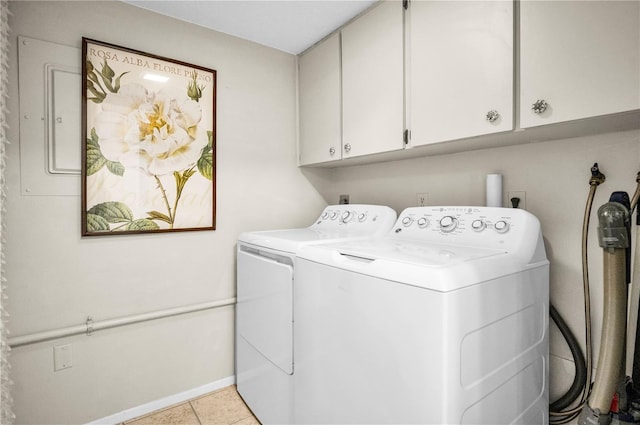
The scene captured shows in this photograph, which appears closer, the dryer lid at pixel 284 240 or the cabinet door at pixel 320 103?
the dryer lid at pixel 284 240

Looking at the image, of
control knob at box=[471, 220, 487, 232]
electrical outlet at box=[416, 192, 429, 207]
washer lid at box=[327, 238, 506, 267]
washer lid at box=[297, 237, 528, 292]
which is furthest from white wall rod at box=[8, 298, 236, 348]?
control knob at box=[471, 220, 487, 232]

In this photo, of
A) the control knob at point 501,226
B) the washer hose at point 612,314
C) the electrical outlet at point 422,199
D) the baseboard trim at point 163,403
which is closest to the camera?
the washer hose at point 612,314

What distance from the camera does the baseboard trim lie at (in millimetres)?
1729

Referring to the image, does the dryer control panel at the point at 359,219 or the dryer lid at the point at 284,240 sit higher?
the dryer control panel at the point at 359,219

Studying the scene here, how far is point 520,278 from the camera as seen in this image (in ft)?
3.76

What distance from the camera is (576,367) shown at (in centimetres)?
132

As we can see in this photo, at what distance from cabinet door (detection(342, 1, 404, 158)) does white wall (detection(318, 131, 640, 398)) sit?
1.38ft

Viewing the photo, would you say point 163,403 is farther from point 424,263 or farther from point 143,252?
point 424,263

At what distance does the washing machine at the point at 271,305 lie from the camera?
1.51 meters

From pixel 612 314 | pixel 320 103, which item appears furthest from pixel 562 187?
pixel 320 103

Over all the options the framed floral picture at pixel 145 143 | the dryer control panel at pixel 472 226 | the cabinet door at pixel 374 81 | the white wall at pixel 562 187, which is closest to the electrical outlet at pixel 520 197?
the white wall at pixel 562 187

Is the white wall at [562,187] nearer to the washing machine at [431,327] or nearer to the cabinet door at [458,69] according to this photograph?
the washing machine at [431,327]

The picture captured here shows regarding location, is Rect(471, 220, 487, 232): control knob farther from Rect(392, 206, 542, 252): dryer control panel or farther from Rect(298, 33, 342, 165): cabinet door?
Rect(298, 33, 342, 165): cabinet door

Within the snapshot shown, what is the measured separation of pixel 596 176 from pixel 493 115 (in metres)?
0.47
